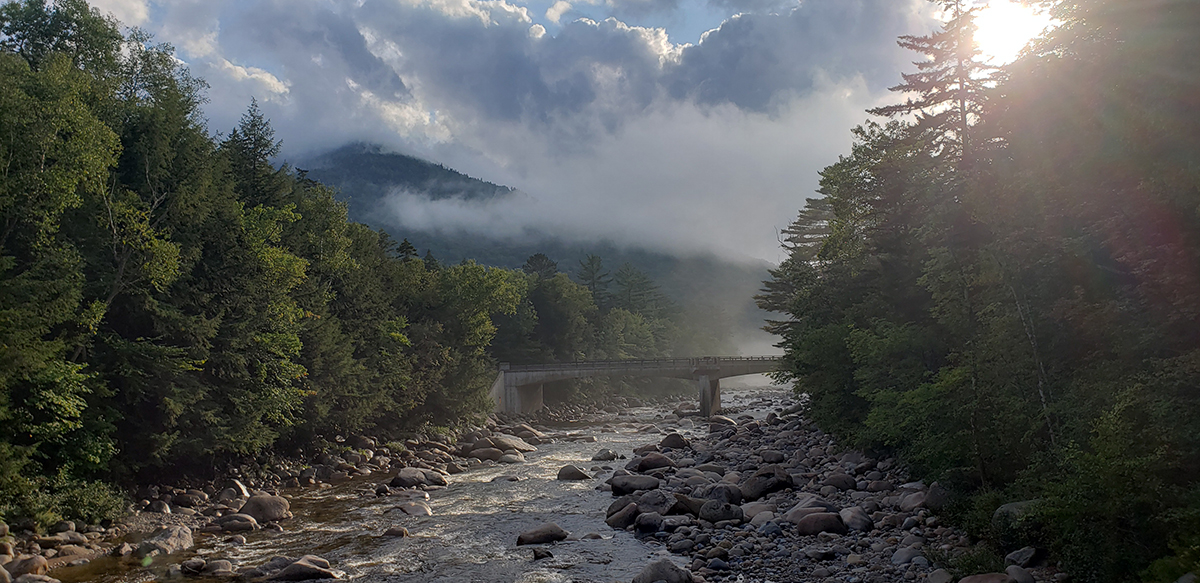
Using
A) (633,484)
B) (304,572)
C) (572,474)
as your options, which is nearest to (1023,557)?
(633,484)

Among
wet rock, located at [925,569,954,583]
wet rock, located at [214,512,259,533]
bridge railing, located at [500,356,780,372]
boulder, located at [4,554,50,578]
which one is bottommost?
wet rock, located at [214,512,259,533]

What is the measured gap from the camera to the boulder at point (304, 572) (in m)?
17.7

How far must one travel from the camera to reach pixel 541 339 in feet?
295

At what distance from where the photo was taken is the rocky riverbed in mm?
17828

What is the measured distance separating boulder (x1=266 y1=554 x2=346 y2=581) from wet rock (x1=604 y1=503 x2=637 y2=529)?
8.82 meters

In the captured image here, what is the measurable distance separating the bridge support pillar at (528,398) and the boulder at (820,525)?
50.0 m

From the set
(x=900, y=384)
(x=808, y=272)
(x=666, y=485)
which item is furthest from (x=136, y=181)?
(x=808, y=272)

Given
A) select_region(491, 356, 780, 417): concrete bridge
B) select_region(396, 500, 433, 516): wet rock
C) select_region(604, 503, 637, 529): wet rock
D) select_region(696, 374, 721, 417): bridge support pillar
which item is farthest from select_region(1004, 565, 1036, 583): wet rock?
select_region(696, 374, 721, 417): bridge support pillar

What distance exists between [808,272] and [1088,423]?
28.6 meters

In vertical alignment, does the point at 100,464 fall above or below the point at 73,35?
below

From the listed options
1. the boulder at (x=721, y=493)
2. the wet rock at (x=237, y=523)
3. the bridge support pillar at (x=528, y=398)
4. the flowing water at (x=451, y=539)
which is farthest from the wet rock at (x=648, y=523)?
the bridge support pillar at (x=528, y=398)

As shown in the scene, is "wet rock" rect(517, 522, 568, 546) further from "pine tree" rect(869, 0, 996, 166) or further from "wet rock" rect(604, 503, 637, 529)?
"pine tree" rect(869, 0, 996, 166)

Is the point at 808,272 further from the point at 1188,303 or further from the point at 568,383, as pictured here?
the point at 568,383

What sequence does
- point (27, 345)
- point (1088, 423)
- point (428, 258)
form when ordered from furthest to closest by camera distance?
point (428, 258)
point (27, 345)
point (1088, 423)
